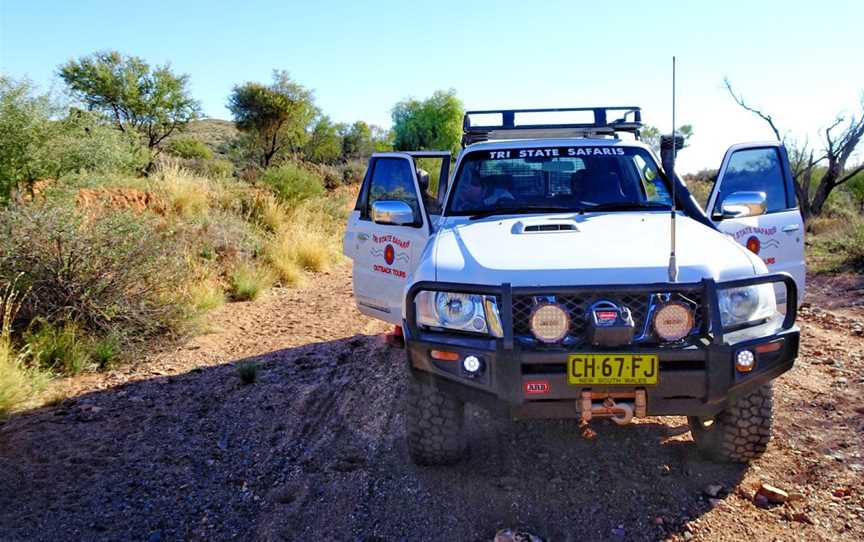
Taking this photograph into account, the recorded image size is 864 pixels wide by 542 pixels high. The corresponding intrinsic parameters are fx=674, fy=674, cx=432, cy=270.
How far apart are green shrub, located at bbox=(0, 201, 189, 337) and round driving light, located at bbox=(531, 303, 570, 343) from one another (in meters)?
4.12

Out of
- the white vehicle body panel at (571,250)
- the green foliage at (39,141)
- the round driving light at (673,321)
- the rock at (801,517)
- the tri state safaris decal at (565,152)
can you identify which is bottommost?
the rock at (801,517)

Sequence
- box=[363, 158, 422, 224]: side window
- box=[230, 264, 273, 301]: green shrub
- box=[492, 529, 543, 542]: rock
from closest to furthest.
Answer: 1. box=[492, 529, 543, 542]: rock
2. box=[363, 158, 422, 224]: side window
3. box=[230, 264, 273, 301]: green shrub

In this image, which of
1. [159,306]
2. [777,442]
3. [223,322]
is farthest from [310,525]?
[223,322]

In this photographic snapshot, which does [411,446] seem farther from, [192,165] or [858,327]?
[192,165]

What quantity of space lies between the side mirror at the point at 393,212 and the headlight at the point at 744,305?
213 cm

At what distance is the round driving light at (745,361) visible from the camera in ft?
9.64

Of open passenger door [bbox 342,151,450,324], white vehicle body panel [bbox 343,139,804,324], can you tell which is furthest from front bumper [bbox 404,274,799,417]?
open passenger door [bbox 342,151,450,324]

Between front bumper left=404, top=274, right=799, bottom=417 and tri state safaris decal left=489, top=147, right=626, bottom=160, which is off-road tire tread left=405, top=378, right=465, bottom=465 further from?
tri state safaris decal left=489, top=147, right=626, bottom=160

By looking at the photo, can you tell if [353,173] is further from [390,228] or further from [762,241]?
[762,241]

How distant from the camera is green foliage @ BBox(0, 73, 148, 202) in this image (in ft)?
25.7

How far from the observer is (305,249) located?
10469mm

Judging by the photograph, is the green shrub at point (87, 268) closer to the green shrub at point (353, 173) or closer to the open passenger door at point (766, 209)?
the open passenger door at point (766, 209)

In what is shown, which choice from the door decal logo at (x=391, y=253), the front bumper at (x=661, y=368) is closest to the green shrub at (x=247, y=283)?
the door decal logo at (x=391, y=253)

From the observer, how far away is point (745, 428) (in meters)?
3.38
